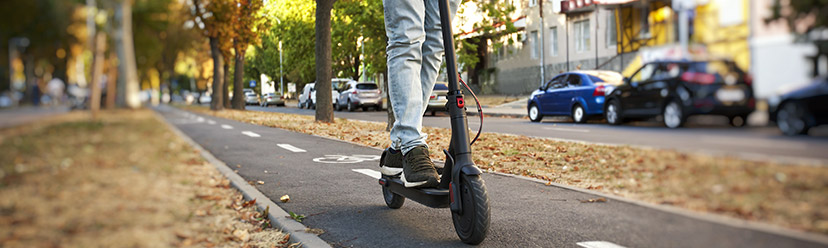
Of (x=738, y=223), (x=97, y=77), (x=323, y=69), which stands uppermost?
(x=323, y=69)

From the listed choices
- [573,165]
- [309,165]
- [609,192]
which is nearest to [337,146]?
[309,165]

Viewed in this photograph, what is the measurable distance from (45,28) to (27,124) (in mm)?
2364

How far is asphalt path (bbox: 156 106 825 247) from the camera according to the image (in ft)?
3.22

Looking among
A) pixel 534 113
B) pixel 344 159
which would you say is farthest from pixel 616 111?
pixel 534 113

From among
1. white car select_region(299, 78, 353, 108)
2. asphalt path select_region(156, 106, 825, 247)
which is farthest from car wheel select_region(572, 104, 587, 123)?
white car select_region(299, 78, 353, 108)

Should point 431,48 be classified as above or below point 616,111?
above

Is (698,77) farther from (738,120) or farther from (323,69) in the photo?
(323,69)

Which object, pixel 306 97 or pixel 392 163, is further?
pixel 306 97

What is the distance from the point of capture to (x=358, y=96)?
30.0 m

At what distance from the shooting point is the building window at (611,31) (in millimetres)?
1018

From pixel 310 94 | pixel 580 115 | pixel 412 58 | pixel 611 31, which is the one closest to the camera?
pixel 611 31

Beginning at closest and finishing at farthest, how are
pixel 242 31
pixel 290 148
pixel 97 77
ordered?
pixel 97 77 → pixel 290 148 → pixel 242 31

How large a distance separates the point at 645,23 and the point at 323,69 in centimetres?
1696

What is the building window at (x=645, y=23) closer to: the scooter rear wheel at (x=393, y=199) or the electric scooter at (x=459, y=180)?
the electric scooter at (x=459, y=180)
